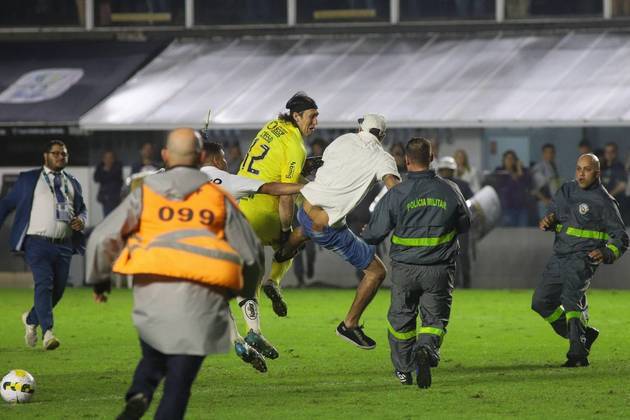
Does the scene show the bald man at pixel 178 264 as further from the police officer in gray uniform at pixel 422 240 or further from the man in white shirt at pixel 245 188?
the man in white shirt at pixel 245 188

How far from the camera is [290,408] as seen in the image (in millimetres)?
10695

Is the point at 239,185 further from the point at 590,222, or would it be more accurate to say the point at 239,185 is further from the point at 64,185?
the point at 64,185

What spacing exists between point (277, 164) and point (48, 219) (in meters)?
2.71

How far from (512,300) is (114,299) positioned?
5486 mm

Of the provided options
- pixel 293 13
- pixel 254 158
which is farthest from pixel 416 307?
pixel 293 13

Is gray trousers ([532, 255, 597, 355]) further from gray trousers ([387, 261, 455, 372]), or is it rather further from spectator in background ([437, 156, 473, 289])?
spectator in background ([437, 156, 473, 289])

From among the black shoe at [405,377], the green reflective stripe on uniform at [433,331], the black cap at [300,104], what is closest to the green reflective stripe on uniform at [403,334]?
the green reflective stripe on uniform at [433,331]

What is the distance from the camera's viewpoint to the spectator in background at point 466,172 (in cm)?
2362

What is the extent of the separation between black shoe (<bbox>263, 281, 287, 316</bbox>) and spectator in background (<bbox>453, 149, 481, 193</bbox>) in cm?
1029

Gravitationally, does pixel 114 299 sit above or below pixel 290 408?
below

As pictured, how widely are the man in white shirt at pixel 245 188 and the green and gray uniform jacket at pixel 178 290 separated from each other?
3699 mm

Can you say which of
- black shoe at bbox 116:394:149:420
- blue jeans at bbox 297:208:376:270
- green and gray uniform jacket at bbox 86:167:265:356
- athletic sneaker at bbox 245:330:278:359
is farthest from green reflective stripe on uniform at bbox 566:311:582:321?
black shoe at bbox 116:394:149:420

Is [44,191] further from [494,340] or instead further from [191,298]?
[191,298]

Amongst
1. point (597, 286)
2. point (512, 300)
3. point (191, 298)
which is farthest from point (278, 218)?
point (597, 286)
